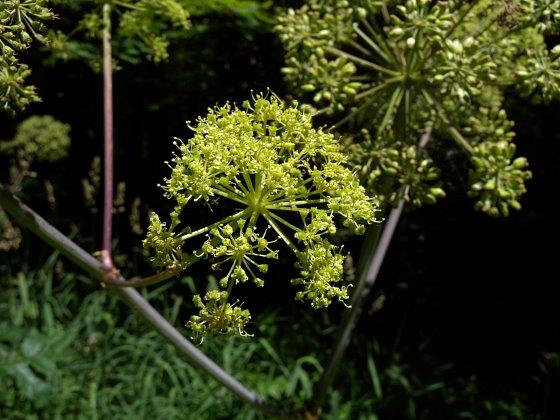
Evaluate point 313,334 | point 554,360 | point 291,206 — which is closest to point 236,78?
point 313,334

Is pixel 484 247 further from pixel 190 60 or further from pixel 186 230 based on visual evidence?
pixel 186 230

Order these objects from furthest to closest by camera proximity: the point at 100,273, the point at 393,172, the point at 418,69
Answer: the point at 418,69, the point at 393,172, the point at 100,273

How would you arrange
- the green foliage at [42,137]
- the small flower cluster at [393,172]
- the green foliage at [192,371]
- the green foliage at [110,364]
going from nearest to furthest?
the small flower cluster at [393,172], the green foliage at [110,364], the green foliage at [192,371], the green foliage at [42,137]

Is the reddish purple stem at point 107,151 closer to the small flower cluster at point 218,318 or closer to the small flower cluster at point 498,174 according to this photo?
the small flower cluster at point 218,318

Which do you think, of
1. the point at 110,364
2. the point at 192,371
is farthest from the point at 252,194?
the point at 110,364

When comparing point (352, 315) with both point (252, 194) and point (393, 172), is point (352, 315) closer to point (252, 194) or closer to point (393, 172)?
point (393, 172)

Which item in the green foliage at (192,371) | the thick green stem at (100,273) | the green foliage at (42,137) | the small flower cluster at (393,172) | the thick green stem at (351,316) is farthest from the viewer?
the green foliage at (42,137)

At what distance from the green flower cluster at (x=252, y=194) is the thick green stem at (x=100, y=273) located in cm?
66

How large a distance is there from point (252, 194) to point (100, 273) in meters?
0.96

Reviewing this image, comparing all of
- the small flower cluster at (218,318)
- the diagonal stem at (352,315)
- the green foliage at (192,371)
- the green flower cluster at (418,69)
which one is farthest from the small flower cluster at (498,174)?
the green foliage at (192,371)

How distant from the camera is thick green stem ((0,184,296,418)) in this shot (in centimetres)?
227

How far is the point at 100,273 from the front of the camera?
101 inches

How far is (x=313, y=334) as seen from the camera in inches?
305

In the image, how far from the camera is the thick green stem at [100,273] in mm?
2271
